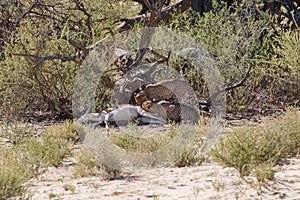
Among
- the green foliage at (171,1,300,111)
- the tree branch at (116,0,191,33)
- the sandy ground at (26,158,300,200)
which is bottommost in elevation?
the sandy ground at (26,158,300,200)

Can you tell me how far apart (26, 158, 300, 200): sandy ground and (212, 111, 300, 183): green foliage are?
0.39 feet

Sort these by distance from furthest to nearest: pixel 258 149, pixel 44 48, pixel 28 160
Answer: pixel 44 48 < pixel 28 160 < pixel 258 149

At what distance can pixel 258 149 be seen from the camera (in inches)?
213

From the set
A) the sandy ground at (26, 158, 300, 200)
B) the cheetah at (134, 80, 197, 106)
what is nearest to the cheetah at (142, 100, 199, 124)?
Result: the cheetah at (134, 80, 197, 106)

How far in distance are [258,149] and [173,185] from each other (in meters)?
0.90

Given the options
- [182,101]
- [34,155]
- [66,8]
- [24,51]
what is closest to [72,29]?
[66,8]

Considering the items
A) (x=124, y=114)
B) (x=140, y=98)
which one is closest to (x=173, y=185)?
(x=124, y=114)

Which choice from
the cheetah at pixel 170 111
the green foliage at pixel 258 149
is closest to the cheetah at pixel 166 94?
the cheetah at pixel 170 111

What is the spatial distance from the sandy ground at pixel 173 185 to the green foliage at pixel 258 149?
12cm

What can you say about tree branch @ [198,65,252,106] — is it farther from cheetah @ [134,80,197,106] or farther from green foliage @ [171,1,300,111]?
cheetah @ [134,80,197,106]

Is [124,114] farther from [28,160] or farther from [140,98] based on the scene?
[28,160]

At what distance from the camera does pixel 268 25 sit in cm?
1120

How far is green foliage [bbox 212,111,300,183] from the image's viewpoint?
17.0 feet

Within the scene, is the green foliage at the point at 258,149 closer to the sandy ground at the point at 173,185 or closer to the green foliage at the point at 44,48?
the sandy ground at the point at 173,185
